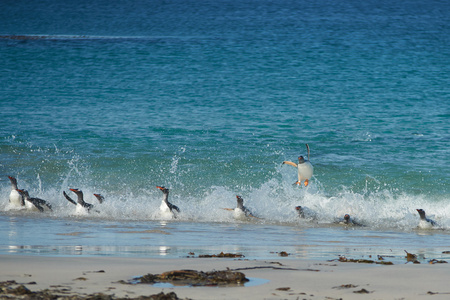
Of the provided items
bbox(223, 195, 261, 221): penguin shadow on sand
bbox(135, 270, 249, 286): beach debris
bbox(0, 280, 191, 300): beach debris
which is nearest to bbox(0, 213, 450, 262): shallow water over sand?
bbox(223, 195, 261, 221): penguin shadow on sand

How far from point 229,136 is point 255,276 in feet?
47.8

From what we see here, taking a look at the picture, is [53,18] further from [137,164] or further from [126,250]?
[126,250]

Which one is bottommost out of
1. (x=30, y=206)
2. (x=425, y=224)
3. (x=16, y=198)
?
(x=425, y=224)

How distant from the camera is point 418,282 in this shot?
16.5 feet

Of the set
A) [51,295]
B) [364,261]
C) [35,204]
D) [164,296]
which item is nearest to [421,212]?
Answer: [364,261]

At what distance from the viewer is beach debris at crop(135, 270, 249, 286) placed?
4.83 meters

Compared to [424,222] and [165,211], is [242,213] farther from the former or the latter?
[424,222]

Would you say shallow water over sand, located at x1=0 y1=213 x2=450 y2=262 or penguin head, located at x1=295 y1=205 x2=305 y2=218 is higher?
penguin head, located at x1=295 y1=205 x2=305 y2=218

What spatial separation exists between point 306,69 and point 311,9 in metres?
29.6

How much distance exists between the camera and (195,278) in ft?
16.2

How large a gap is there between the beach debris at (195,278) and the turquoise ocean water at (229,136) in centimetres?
152

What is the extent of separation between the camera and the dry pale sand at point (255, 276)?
14.9 feet

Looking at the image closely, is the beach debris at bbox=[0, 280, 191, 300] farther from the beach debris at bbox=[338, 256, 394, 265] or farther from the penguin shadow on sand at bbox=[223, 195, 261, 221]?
the penguin shadow on sand at bbox=[223, 195, 261, 221]

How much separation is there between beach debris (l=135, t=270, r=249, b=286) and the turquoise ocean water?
152 cm
